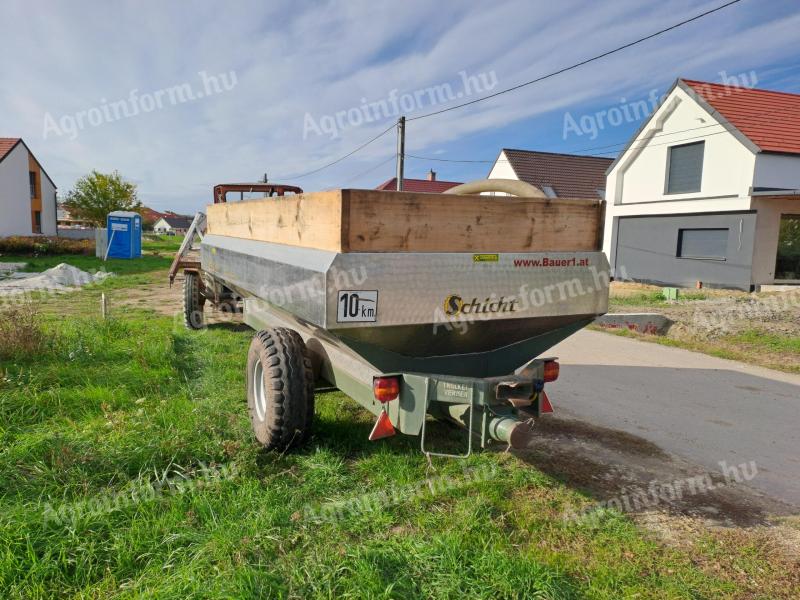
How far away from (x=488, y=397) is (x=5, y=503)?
2.83 metres

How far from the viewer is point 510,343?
3686 millimetres

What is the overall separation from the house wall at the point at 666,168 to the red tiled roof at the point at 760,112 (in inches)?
16.3

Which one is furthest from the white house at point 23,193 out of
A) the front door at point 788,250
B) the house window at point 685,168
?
the front door at point 788,250

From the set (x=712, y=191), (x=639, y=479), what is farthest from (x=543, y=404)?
(x=712, y=191)

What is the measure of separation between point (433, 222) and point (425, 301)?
475mm

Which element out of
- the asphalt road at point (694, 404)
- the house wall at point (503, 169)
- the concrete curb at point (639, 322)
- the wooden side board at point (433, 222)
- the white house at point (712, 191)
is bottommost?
the asphalt road at point (694, 404)

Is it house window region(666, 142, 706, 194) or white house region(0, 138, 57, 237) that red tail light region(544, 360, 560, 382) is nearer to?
house window region(666, 142, 706, 194)

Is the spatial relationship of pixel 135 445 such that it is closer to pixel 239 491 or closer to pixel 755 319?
pixel 239 491

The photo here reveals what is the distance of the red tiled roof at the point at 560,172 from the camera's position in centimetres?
2606

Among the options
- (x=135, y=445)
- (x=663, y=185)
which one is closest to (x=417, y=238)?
(x=135, y=445)

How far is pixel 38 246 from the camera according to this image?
2283 centimetres

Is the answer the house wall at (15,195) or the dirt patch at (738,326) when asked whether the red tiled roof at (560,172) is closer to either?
the dirt patch at (738,326)

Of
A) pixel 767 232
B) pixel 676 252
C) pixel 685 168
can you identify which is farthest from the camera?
pixel 676 252

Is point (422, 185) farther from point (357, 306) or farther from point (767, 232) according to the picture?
point (357, 306)
